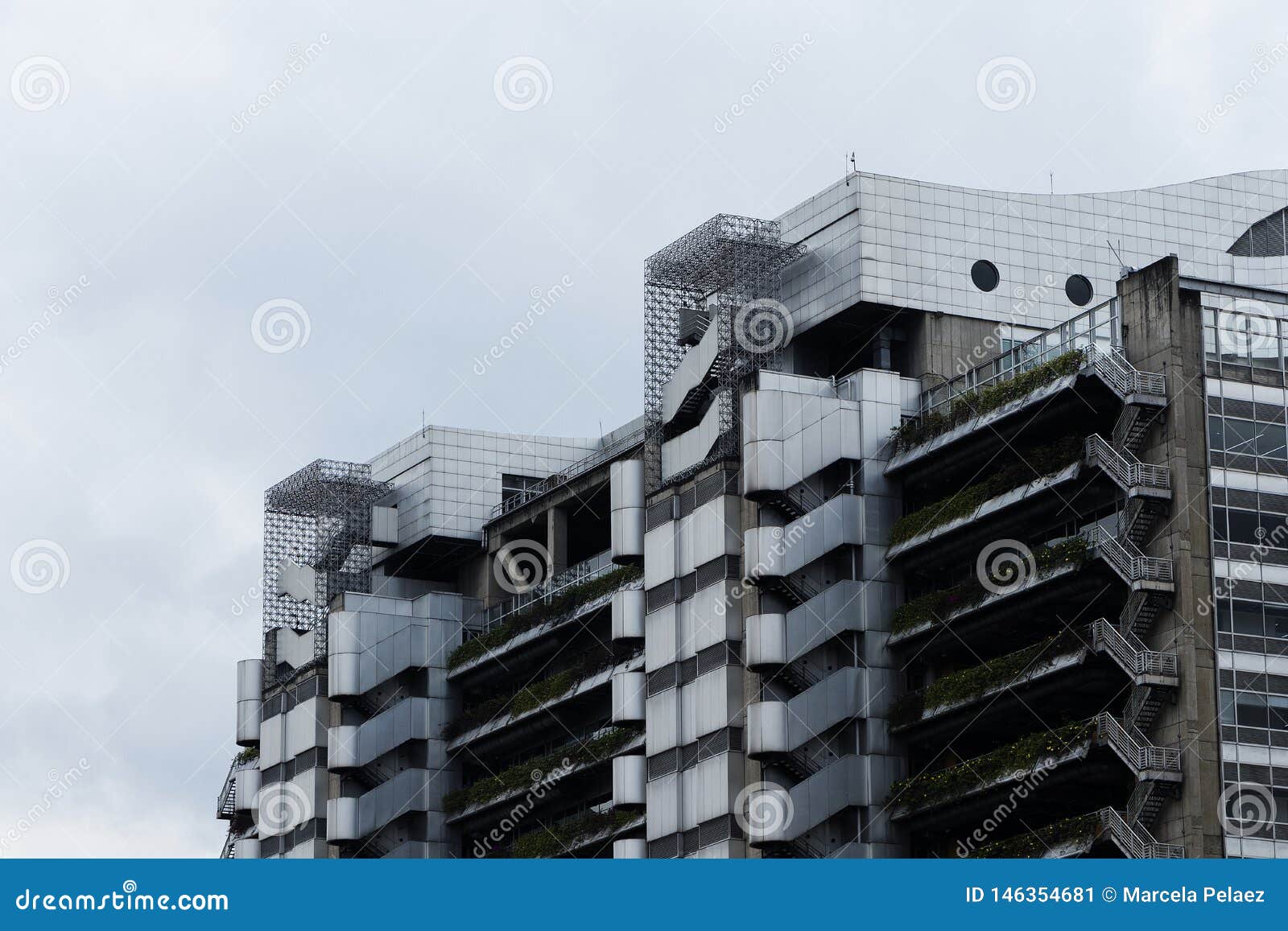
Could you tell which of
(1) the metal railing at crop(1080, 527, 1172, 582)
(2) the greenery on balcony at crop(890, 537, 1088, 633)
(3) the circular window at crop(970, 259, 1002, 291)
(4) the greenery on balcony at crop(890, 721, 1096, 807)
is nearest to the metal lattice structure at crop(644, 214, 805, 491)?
(3) the circular window at crop(970, 259, 1002, 291)

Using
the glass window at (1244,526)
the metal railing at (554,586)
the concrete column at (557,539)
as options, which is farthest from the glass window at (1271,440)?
the concrete column at (557,539)

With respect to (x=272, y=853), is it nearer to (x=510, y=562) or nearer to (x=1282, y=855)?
(x=510, y=562)

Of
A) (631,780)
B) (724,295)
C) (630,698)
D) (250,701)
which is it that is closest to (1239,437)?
(724,295)

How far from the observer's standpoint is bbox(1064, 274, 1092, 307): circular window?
96.4m

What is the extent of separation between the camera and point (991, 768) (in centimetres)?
8112

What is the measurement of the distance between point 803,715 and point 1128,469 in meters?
15.9

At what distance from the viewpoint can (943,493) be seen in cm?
9019

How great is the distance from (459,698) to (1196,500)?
167ft

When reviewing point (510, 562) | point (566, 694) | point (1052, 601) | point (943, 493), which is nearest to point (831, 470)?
point (943, 493)

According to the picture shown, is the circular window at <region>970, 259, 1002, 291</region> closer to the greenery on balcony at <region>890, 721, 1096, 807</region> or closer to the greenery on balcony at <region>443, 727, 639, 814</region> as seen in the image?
the greenery on balcony at <region>890, 721, 1096, 807</region>

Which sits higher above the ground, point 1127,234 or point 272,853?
point 1127,234

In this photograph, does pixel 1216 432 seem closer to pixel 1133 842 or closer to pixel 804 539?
pixel 1133 842

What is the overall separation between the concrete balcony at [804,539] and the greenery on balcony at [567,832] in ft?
50.3

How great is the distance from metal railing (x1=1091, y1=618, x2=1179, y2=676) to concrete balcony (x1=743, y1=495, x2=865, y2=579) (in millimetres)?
13866
